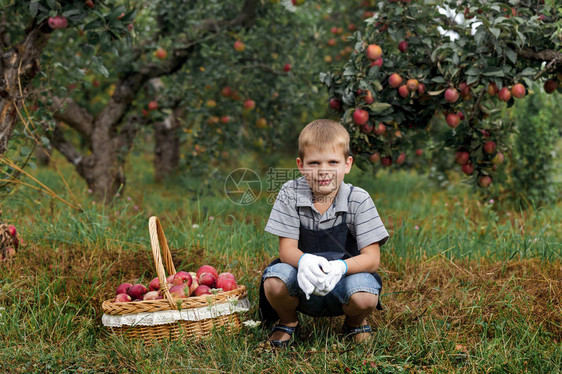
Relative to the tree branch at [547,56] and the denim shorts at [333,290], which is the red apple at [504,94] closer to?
the tree branch at [547,56]

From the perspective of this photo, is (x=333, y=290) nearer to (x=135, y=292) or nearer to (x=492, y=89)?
(x=135, y=292)

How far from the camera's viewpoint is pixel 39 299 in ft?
7.78

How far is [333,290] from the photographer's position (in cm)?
207

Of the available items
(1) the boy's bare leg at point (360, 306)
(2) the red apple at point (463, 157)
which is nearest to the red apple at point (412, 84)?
(2) the red apple at point (463, 157)

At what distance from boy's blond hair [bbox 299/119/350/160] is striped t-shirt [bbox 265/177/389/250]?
0.19 m

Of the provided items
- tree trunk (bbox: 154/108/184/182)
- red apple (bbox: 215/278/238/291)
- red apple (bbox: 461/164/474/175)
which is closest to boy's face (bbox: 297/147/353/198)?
red apple (bbox: 215/278/238/291)

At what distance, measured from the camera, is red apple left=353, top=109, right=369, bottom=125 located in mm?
2840

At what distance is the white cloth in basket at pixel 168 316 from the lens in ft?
6.95

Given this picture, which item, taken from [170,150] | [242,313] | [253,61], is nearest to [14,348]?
[242,313]

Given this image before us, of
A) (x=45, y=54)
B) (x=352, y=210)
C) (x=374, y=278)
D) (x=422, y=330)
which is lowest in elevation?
(x=422, y=330)

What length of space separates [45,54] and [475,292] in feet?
10.6

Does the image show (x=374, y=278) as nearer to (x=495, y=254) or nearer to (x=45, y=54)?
(x=495, y=254)

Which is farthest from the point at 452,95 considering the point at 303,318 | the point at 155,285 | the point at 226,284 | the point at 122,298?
the point at 122,298

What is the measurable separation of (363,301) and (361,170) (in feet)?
4.53
